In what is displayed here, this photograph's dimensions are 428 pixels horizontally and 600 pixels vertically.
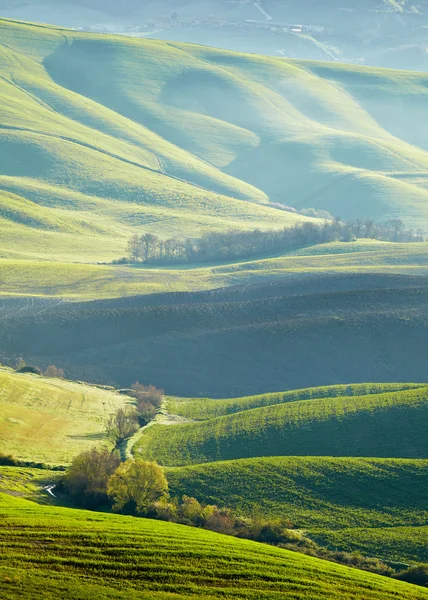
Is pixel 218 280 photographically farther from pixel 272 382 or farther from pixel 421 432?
pixel 421 432

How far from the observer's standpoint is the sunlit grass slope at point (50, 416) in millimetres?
70562

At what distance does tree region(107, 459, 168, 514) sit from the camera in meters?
56.3

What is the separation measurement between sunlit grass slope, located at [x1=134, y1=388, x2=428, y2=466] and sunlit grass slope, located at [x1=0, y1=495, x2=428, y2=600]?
25.6 metres

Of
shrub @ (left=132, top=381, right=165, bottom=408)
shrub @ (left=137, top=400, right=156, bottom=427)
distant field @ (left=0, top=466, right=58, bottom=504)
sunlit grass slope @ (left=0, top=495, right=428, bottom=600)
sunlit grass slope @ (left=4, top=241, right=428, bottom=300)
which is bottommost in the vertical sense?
sunlit grass slope @ (left=0, top=495, right=428, bottom=600)

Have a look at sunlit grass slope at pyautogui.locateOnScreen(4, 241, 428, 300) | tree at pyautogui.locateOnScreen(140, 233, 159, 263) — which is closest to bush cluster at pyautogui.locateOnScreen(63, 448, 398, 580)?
sunlit grass slope at pyautogui.locateOnScreen(4, 241, 428, 300)

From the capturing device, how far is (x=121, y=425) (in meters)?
80.2

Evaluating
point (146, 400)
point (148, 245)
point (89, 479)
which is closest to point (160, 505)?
point (89, 479)

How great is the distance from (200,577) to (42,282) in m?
118

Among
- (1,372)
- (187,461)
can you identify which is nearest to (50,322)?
(1,372)

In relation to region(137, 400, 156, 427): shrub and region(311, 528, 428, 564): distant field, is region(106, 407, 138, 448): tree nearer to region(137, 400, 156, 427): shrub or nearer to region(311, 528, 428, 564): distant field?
region(137, 400, 156, 427): shrub

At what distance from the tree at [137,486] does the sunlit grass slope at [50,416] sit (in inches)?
437

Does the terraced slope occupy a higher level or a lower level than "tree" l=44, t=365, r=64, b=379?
lower

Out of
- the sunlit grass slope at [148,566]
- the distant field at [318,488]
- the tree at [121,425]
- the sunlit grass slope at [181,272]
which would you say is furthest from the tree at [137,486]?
the sunlit grass slope at [181,272]

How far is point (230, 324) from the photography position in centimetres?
11769
